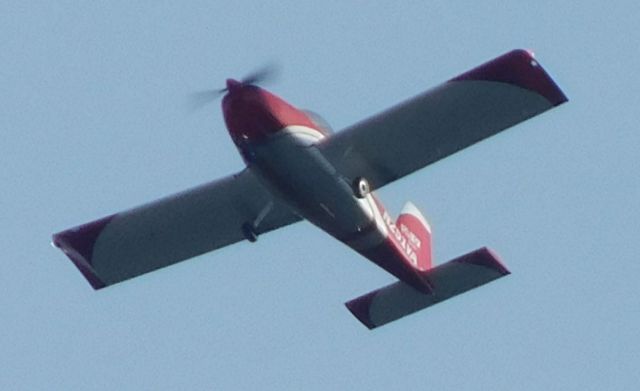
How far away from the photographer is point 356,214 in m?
31.3

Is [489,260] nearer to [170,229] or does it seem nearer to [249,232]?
[249,232]

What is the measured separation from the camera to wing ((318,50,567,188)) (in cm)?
2998

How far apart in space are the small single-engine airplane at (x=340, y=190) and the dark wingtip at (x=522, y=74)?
0.05 feet

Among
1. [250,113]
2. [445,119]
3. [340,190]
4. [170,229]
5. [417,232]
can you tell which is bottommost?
[417,232]

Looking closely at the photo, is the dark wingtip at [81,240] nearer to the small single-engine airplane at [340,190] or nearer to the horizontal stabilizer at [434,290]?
the small single-engine airplane at [340,190]

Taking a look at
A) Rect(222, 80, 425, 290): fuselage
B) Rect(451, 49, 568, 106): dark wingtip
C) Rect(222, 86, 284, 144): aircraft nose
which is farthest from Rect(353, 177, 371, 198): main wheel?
Rect(451, 49, 568, 106): dark wingtip

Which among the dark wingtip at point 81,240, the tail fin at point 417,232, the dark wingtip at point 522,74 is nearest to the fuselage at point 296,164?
the tail fin at point 417,232

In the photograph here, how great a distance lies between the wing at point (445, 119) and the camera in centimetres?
2998

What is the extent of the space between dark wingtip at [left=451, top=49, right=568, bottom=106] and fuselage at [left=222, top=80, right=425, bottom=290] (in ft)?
8.19

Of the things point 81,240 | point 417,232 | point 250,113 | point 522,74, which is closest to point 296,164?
point 250,113

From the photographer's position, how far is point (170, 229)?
32844 mm

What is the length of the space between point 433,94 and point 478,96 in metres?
0.64

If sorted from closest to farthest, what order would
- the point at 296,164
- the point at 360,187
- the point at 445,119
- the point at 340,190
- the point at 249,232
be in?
the point at 296,164, the point at 360,187, the point at 445,119, the point at 340,190, the point at 249,232

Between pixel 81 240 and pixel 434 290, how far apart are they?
18.1 feet
